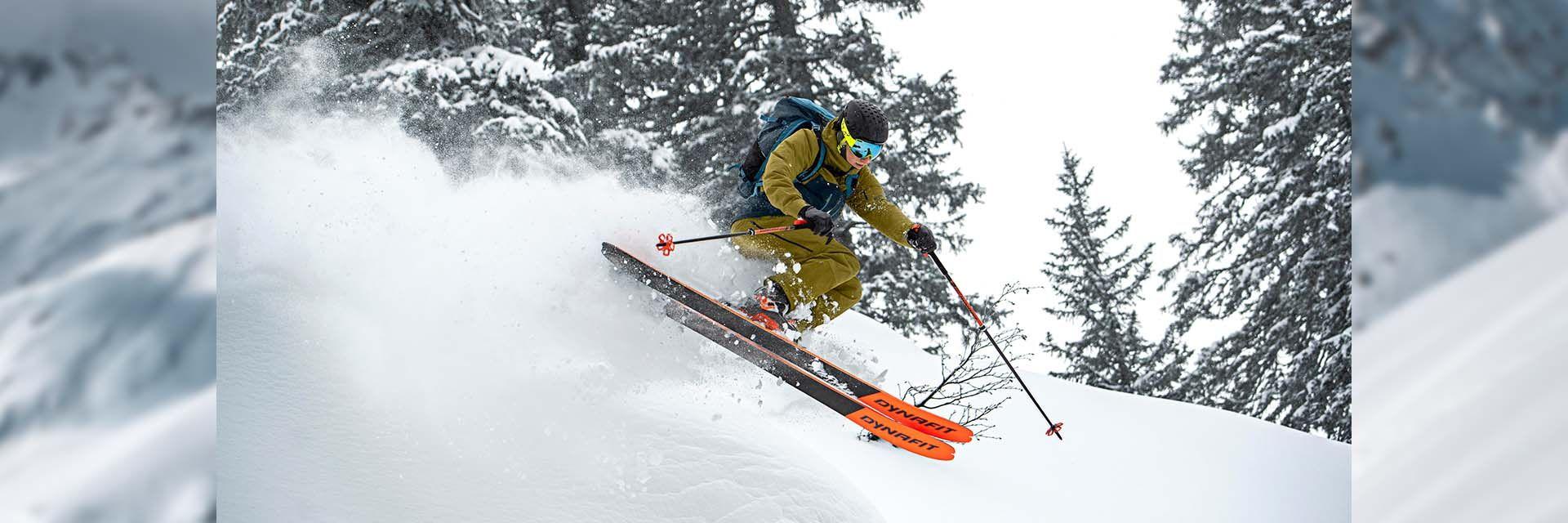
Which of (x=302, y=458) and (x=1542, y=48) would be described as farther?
(x=302, y=458)

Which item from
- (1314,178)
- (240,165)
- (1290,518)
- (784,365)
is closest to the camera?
(784,365)

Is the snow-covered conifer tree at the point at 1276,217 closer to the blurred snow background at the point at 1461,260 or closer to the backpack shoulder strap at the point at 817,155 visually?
the backpack shoulder strap at the point at 817,155

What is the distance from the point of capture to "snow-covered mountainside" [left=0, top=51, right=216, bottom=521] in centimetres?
107

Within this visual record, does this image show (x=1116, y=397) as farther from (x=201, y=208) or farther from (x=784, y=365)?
(x=201, y=208)

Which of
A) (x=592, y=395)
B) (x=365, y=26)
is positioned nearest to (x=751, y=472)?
(x=592, y=395)

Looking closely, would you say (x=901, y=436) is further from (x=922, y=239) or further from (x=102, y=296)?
(x=102, y=296)

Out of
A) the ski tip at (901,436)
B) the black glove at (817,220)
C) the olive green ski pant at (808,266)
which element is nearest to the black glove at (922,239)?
the olive green ski pant at (808,266)

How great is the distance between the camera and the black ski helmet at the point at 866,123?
199 inches

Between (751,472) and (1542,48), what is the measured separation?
3082mm

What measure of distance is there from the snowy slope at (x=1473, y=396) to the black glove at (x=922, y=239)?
3.87 m

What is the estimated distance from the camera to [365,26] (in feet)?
32.6

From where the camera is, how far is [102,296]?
114 cm

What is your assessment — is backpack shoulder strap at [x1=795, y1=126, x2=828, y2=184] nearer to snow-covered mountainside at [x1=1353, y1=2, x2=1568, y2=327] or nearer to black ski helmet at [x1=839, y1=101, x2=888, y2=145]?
black ski helmet at [x1=839, y1=101, x2=888, y2=145]

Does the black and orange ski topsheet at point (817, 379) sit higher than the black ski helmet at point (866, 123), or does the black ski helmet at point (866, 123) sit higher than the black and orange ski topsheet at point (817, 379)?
the black ski helmet at point (866, 123)
